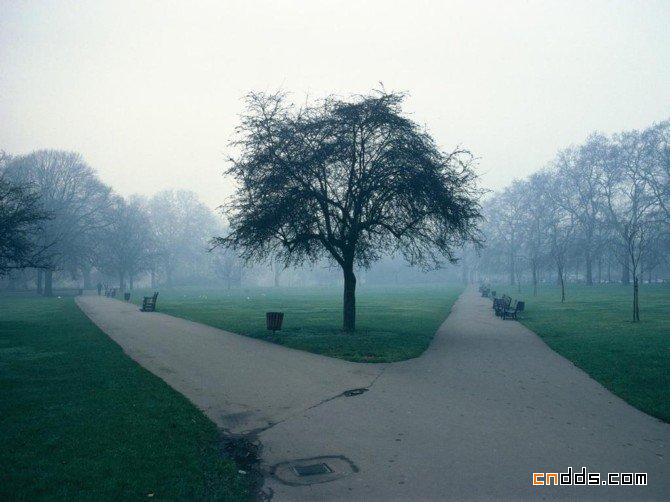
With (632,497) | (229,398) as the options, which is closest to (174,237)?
(229,398)

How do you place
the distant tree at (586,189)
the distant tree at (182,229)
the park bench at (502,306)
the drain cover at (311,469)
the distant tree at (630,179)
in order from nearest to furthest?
1. the drain cover at (311,469)
2. the park bench at (502,306)
3. the distant tree at (630,179)
4. the distant tree at (586,189)
5. the distant tree at (182,229)

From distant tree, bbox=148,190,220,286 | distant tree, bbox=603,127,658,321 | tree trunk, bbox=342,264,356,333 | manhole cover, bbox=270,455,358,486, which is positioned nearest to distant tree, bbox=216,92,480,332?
tree trunk, bbox=342,264,356,333

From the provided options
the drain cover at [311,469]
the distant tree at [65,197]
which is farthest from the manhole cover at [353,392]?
the distant tree at [65,197]

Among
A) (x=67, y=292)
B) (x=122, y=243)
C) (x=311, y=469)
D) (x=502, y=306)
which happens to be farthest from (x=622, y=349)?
(x=67, y=292)

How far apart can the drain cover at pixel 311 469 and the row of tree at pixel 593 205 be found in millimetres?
38691

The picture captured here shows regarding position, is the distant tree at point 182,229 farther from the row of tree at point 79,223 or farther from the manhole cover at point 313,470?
the manhole cover at point 313,470

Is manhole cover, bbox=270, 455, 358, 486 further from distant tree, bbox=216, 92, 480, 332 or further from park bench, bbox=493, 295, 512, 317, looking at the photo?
park bench, bbox=493, 295, 512, 317

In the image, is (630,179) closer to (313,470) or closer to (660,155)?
(660,155)

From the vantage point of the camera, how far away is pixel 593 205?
52.1 m

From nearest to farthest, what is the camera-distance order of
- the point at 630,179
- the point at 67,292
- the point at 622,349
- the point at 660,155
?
the point at 622,349
the point at 660,155
the point at 630,179
the point at 67,292

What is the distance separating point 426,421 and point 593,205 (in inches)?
2167

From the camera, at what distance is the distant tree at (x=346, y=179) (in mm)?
15344

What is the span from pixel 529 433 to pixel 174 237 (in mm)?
82657

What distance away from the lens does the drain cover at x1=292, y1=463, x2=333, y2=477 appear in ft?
16.5
